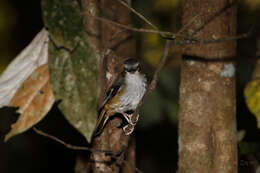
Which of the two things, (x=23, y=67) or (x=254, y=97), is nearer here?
(x=23, y=67)

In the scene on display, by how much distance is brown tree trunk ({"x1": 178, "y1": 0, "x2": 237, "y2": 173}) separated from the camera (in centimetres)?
245

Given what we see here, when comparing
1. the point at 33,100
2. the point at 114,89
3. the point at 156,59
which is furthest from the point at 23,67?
the point at 156,59

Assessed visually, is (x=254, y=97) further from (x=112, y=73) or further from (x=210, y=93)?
(x=112, y=73)

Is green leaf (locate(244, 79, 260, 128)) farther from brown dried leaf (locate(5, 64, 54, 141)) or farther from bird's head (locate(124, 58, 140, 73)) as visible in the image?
brown dried leaf (locate(5, 64, 54, 141))

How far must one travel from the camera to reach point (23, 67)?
5.12ft

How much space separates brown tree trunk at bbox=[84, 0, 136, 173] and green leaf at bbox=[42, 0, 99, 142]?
72cm

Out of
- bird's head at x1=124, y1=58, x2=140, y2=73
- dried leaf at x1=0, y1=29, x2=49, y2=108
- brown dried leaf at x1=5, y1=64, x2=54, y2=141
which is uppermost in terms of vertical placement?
bird's head at x1=124, y1=58, x2=140, y2=73

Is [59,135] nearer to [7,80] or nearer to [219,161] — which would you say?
[219,161]

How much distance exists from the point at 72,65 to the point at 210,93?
135 centimetres

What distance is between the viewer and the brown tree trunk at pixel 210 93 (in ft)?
8.05

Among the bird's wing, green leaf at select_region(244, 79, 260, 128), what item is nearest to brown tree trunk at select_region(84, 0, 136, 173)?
the bird's wing

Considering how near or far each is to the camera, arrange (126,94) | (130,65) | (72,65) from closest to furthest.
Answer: (72,65)
(130,65)
(126,94)

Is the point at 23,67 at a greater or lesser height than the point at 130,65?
lesser

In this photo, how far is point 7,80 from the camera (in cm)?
156
